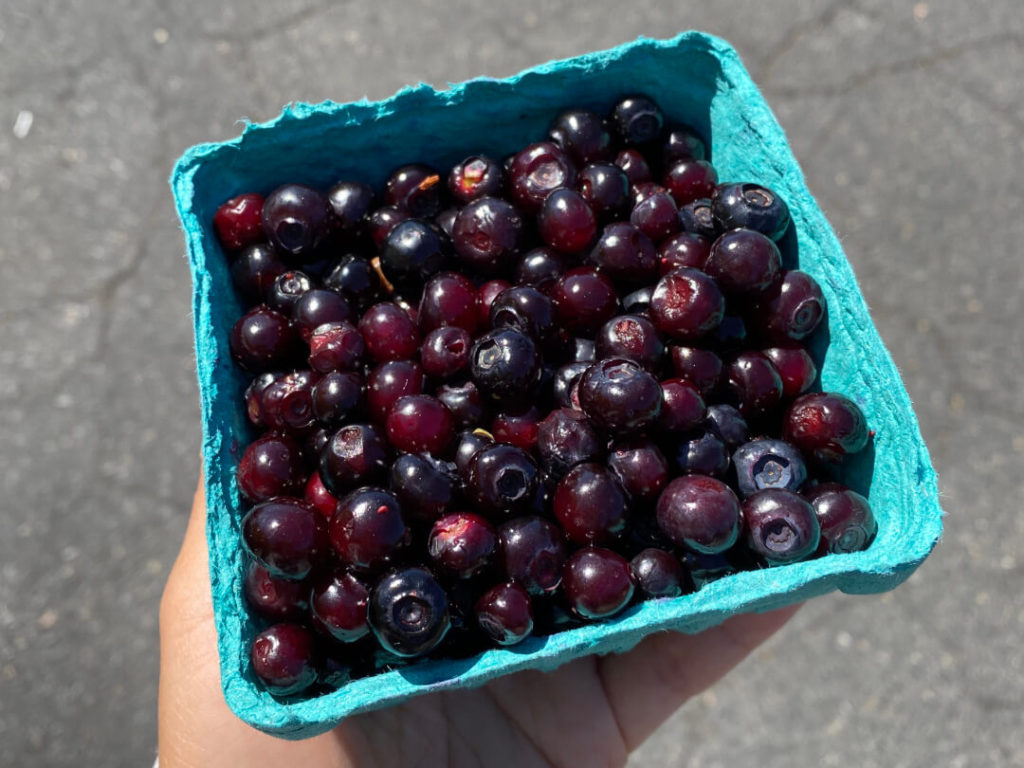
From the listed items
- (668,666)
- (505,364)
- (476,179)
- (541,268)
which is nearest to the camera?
(505,364)

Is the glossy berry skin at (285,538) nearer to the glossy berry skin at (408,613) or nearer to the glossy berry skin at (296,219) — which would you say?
the glossy berry skin at (408,613)

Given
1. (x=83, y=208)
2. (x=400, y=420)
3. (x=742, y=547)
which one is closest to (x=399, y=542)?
(x=400, y=420)

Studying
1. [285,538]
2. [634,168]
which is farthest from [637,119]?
[285,538]

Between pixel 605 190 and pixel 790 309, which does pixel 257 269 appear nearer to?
pixel 605 190

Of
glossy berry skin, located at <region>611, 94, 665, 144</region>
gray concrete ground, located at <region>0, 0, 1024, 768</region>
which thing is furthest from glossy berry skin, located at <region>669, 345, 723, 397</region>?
gray concrete ground, located at <region>0, 0, 1024, 768</region>

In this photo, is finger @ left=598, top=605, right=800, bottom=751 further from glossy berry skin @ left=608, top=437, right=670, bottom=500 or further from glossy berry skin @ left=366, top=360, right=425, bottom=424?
glossy berry skin @ left=366, top=360, right=425, bottom=424

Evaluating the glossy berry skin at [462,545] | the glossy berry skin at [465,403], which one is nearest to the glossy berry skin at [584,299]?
the glossy berry skin at [465,403]
